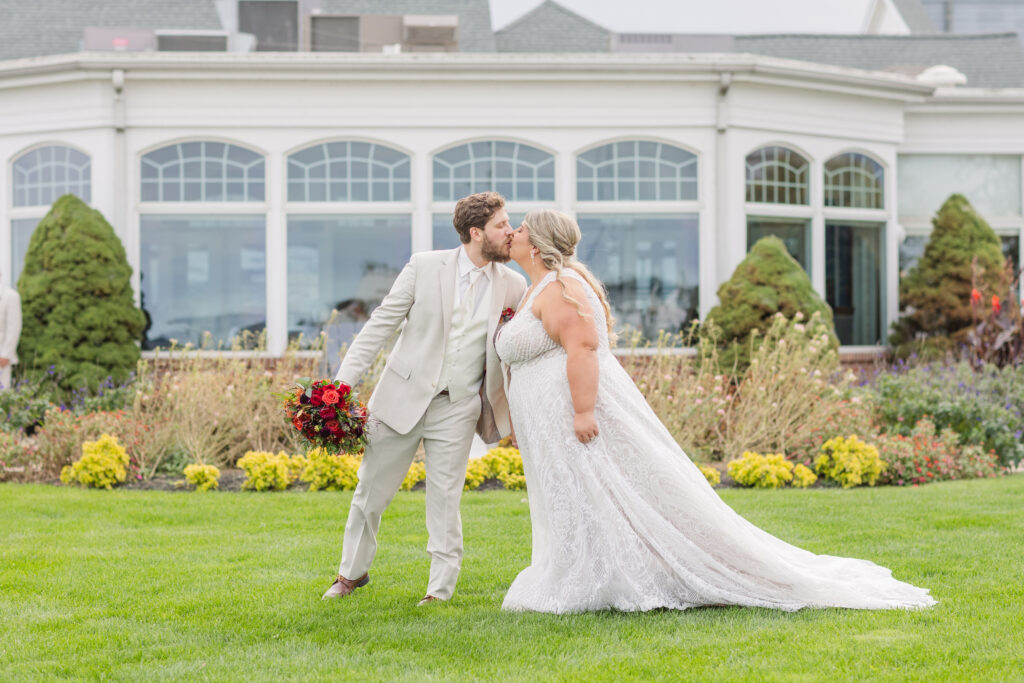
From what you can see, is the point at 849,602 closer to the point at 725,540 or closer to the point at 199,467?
the point at 725,540

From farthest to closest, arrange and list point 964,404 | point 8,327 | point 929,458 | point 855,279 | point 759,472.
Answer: point 855,279, point 8,327, point 964,404, point 929,458, point 759,472

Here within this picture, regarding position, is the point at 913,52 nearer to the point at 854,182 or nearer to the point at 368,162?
the point at 854,182

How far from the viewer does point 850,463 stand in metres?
8.29

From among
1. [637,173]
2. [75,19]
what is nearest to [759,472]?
[637,173]

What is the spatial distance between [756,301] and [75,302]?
6.93 m

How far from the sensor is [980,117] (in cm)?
1378

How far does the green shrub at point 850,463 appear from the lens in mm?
8297

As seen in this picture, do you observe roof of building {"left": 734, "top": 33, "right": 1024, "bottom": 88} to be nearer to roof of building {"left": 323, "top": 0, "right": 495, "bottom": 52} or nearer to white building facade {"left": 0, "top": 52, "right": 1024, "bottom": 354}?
roof of building {"left": 323, "top": 0, "right": 495, "bottom": 52}

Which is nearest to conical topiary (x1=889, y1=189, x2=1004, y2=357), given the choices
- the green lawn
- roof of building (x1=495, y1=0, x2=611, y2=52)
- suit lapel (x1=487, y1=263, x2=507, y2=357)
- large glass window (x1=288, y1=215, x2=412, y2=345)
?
the green lawn

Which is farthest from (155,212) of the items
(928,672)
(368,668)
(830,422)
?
(928,672)

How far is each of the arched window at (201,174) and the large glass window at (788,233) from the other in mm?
5545

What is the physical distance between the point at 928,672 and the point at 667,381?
5.67 m

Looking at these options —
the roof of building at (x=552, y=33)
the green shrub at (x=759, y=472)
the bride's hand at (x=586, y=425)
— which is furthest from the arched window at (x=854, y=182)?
the bride's hand at (x=586, y=425)

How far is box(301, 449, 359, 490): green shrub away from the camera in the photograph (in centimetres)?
811
